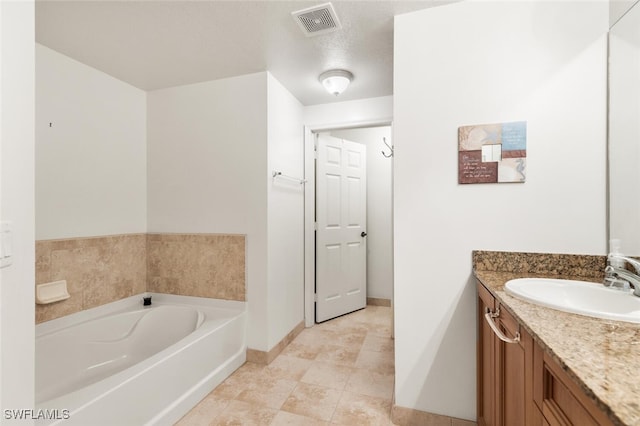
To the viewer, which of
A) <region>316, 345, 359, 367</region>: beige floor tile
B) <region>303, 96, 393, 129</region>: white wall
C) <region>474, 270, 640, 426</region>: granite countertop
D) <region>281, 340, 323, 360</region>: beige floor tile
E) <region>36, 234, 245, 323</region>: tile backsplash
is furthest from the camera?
<region>303, 96, 393, 129</region>: white wall

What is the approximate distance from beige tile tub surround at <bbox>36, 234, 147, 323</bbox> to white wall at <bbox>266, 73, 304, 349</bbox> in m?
1.25

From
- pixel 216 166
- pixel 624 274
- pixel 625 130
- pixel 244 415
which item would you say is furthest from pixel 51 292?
pixel 625 130

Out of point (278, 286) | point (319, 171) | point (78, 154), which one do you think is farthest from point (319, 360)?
point (78, 154)

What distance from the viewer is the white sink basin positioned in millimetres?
1045

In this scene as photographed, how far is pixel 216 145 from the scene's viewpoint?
2.53m

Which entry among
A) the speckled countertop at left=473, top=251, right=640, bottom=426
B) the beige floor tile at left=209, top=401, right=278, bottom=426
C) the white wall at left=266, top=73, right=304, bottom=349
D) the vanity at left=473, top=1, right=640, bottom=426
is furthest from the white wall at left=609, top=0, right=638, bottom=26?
the beige floor tile at left=209, top=401, right=278, bottom=426

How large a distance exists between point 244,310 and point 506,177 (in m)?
2.08

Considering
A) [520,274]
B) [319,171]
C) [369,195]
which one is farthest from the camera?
[369,195]

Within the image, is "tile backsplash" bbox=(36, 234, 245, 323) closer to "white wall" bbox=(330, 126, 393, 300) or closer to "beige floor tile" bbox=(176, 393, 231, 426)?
"beige floor tile" bbox=(176, 393, 231, 426)

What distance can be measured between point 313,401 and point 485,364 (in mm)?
1069

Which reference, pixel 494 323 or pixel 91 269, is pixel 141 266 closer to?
pixel 91 269

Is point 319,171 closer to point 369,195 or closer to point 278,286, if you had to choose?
point 369,195

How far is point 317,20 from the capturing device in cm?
173

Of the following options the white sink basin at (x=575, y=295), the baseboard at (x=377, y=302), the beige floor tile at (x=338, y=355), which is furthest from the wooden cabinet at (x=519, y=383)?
the baseboard at (x=377, y=302)
